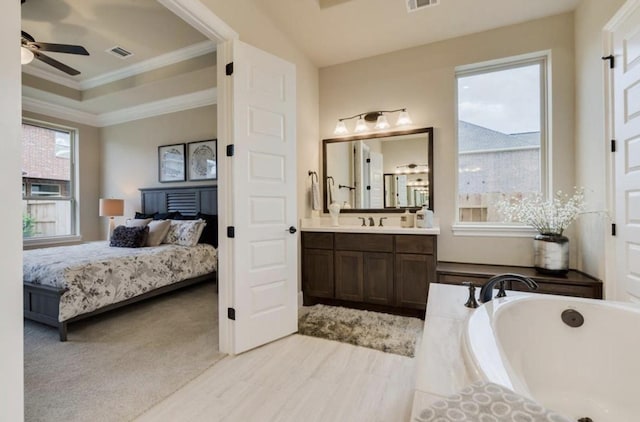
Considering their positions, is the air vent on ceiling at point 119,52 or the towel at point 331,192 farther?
the towel at point 331,192

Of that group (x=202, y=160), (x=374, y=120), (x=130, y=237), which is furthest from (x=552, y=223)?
(x=130, y=237)

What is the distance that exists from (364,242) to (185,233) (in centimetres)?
243

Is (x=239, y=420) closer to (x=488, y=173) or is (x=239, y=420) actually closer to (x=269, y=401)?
(x=269, y=401)

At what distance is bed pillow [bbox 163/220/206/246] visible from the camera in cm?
378

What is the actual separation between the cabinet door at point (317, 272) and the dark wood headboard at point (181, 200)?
1820 mm

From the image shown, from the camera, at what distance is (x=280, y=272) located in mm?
2418

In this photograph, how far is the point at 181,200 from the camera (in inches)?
177

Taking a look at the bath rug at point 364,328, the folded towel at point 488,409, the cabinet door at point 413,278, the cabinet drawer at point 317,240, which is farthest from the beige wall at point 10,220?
the cabinet door at point 413,278

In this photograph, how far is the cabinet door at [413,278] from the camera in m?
2.64

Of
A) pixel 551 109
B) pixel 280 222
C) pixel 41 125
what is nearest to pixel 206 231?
pixel 280 222

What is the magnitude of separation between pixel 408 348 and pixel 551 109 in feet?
8.40

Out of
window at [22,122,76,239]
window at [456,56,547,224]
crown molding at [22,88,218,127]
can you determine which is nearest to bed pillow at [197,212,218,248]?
crown molding at [22,88,218,127]

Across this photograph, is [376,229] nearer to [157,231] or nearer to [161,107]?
[157,231]

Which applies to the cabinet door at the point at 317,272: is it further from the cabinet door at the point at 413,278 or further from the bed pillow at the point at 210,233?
the bed pillow at the point at 210,233
